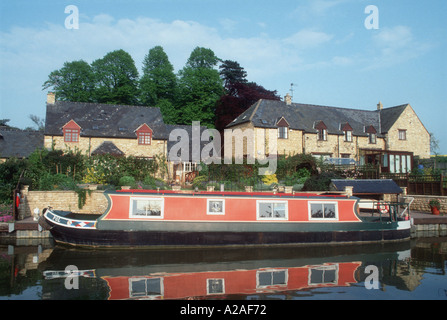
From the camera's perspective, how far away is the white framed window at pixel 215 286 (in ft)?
30.4

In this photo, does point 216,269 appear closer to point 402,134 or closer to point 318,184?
point 318,184

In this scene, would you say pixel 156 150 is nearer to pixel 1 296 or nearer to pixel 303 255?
pixel 303 255

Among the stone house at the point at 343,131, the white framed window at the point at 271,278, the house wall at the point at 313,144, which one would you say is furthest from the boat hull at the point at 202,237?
the stone house at the point at 343,131

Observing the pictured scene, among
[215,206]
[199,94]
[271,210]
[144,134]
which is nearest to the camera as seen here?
[215,206]

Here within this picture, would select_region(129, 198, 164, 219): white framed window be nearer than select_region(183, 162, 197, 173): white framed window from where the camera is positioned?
Yes

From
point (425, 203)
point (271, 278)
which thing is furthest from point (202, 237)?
point (425, 203)

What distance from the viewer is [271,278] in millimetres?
10438

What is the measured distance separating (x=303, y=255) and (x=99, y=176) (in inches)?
588

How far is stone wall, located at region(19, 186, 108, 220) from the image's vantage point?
58.1 ft

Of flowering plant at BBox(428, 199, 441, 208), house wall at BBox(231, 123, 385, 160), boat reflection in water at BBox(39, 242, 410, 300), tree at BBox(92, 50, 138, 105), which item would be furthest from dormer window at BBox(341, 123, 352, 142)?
tree at BBox(92, 50, 138, 105)

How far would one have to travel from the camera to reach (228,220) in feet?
46.3

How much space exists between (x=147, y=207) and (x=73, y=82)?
107ft

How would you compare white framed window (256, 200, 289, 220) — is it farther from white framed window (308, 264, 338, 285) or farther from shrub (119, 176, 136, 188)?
shrub (119, 176, 136, 188)
